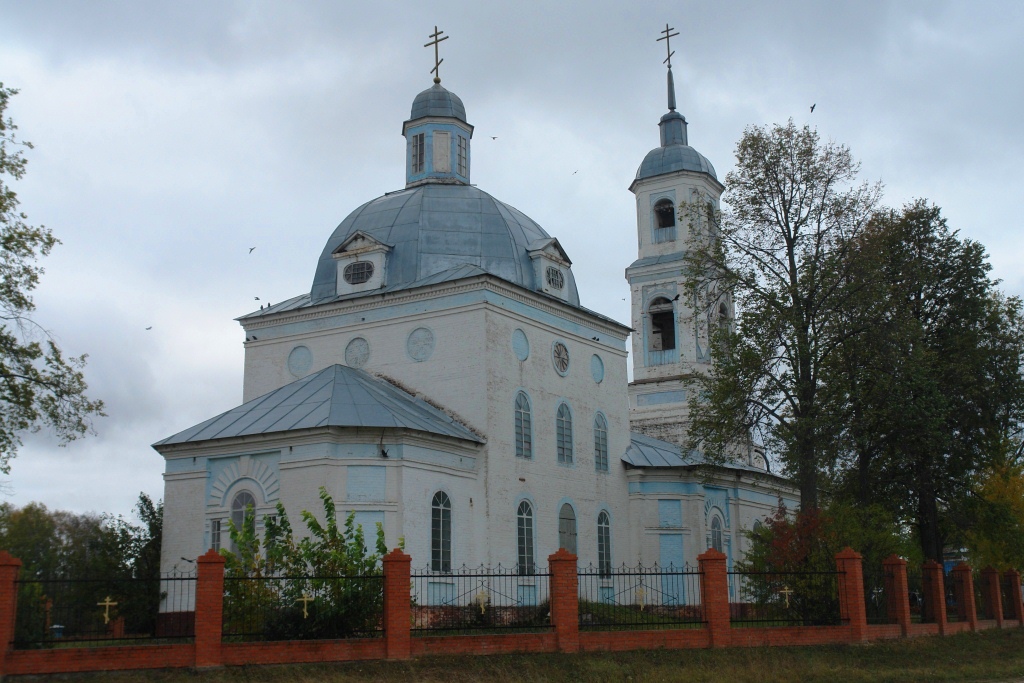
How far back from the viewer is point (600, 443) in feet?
92.6

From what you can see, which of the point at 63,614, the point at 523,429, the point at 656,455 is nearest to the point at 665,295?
the point at 656,455

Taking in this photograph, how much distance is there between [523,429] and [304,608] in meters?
10.9

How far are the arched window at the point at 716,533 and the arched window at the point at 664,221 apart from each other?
391 inches

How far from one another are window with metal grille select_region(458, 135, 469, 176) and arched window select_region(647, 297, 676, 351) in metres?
7.81

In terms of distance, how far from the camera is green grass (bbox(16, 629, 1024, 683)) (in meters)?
14.4

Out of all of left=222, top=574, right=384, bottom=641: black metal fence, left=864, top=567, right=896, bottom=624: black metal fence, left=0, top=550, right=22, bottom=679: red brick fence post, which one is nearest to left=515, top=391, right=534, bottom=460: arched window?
left=864, top=567, right=896, bottom=624: black metal fence

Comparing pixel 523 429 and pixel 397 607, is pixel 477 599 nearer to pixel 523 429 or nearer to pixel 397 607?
pixel 523 429

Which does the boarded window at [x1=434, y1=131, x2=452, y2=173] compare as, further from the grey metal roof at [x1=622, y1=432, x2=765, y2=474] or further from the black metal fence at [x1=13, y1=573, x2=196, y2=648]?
the black metal fence at [x1=13, y1=573, x2=196, y2=648]

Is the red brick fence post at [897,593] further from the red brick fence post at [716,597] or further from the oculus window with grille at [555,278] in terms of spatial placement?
the oculus window with grille at [555,278]

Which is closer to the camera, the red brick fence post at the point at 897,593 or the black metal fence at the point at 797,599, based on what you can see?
the black metal fence at the point at 797,599

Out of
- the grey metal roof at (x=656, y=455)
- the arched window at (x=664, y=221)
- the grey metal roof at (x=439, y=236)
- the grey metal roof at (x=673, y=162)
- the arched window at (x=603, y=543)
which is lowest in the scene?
the arched window at (x=603, y=543)

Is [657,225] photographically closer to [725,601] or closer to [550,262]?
[550,262]

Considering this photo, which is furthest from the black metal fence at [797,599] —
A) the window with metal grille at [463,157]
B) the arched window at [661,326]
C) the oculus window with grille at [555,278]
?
the window with metal grille at [463,157]

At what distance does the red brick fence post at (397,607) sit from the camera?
15375mm
